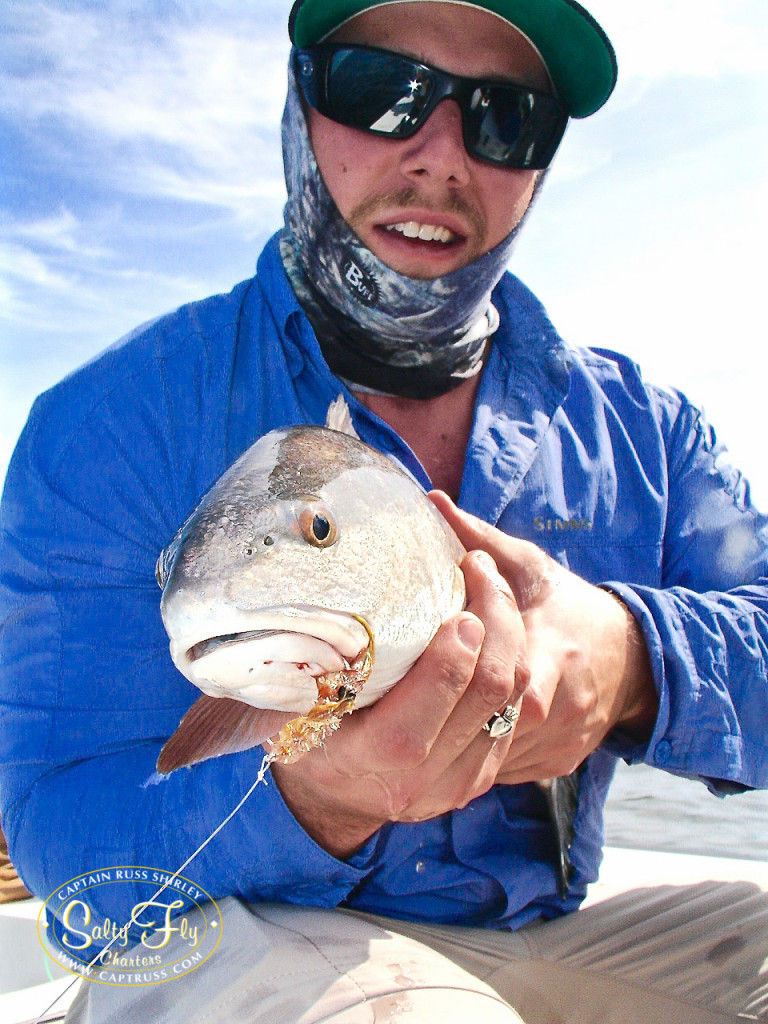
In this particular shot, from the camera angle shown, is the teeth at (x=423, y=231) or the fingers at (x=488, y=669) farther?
the teeth at (x=423, y=231)

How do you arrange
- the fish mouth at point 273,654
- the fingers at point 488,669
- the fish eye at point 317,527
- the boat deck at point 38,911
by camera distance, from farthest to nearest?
1. the boat deck at point 38,911
2. the fingers at point 488,669
3. the fish eye at point 317,527
4. the fish mouth at point 273,654

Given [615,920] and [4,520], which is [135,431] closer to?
[4,520]

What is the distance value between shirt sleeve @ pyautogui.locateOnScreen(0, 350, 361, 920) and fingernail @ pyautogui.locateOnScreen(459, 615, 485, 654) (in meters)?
0.70

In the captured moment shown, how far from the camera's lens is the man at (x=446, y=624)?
1863 millimetres

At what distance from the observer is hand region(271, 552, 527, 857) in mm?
1478

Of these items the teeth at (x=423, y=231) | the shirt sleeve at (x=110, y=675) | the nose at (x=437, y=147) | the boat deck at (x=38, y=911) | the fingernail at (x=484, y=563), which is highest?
the nose at (x=437, y=147)

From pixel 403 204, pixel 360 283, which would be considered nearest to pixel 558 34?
pixel 403 204

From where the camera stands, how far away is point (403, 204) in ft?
8.63

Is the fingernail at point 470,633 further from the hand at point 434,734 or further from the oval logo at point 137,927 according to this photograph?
the oval logo at point 137,927

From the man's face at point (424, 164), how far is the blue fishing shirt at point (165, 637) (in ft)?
1.16

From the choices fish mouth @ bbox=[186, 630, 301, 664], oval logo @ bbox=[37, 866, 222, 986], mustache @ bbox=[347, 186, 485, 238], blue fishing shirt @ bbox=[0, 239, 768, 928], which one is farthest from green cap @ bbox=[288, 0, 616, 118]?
oval logo @ bbox=[37, 866, 222, 986]

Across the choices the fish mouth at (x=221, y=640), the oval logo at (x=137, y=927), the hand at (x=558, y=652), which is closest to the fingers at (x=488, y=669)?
the hand at (x=558, y=652)

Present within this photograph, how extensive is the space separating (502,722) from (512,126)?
1.90 metres

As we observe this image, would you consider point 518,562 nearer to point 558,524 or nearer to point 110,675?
point 558,524
